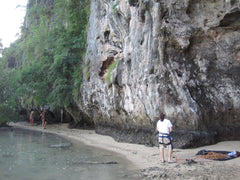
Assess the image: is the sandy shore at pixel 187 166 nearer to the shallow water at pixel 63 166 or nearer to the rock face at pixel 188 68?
the shallow water at pixel 63 166

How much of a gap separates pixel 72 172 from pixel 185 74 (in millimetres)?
5131

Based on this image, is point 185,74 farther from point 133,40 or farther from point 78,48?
point 78,48

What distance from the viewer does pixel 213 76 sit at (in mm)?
8375

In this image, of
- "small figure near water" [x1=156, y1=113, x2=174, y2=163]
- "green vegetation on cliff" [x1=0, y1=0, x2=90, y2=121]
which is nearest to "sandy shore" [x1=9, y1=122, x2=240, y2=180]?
"small figure near water" [x1=156, y1=113, x2=174, y2=163]

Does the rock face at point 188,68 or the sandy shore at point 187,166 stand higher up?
the rock face at point 188,68

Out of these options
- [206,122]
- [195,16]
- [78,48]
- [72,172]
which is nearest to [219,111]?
[206,122]

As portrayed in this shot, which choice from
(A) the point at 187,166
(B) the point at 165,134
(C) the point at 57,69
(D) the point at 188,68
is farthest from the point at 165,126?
(C) the point at 57,69

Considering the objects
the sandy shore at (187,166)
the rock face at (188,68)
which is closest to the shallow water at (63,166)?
the sandy shore at (187,166)

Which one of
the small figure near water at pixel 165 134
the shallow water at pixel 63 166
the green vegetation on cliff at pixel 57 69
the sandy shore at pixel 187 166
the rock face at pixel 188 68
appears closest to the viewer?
the sandy shore at pixel 187 166

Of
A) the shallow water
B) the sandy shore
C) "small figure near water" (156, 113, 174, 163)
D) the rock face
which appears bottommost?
the shallow water

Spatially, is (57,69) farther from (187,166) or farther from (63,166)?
(187,166)

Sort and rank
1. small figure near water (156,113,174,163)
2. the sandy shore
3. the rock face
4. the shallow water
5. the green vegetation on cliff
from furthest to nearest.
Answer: the green vegetation on cliff, the rock face, small figure near water (156,113,174,163), the shallow water, the sandy shore

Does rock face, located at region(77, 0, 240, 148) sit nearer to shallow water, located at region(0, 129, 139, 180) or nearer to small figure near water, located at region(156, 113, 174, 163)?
small figure near water, located at region(156, 113, 174, 163)

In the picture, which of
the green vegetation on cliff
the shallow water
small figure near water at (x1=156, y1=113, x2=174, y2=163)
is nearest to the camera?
the shallow water
